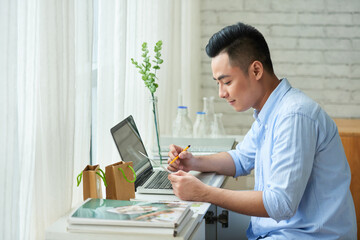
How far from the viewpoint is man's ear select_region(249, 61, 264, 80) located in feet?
5.96

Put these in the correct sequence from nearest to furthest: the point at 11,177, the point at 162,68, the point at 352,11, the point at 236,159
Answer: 1. the point at 11,177
2. the point at 236,159
3. the point at 162,68
4. the point at 352,11

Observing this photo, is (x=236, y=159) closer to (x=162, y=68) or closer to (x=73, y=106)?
(x=73, y=106)

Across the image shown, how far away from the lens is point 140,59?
258 centimetres

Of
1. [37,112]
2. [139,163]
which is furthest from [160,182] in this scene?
[37,112]

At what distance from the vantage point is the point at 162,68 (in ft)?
9.96

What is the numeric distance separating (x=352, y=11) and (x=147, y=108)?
2099 millimetres

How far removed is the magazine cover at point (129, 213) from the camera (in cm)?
136

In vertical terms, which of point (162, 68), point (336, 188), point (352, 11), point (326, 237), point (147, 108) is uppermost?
point (352, 11)

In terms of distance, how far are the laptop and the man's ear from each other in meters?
0.47

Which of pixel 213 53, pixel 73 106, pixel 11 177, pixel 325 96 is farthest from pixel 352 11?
pixel 11 177

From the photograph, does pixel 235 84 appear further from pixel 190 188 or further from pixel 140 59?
pixel 140 59

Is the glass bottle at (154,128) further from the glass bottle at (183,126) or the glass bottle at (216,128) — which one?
the glass bottle at (216,128)

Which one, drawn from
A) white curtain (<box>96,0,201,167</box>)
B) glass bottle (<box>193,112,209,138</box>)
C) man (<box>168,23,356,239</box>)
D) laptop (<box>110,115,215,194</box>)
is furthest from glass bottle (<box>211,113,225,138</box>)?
man (<box>168,23,356,239</box>)

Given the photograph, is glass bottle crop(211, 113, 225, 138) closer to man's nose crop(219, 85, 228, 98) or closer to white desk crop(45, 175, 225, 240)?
man's nose crop(219, 85, 228, 98)
